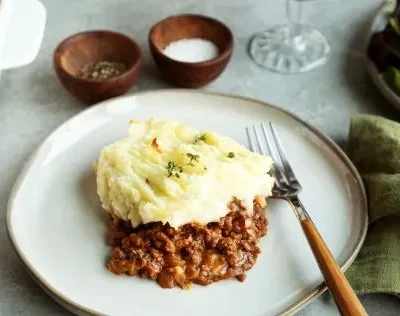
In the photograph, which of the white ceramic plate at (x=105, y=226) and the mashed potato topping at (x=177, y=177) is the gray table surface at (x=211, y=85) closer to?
the white ceramic plate at (x=105, y=226)

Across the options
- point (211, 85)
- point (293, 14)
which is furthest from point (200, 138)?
point (293, 14)

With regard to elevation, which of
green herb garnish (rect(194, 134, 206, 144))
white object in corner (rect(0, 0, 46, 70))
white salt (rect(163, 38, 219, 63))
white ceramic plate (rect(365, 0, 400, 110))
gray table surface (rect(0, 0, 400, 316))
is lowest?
gray table surface (rect(0, 0, 400, 316))

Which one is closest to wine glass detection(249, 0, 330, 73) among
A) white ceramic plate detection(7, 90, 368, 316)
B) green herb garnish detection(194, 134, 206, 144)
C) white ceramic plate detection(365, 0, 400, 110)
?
white ceramic plate detection(365, 0, 400, 110)

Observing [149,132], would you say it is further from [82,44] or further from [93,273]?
[82,44]

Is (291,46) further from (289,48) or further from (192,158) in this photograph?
(192,158)

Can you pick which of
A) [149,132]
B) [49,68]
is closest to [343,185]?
[149,132]

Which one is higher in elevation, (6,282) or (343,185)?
(343,185)

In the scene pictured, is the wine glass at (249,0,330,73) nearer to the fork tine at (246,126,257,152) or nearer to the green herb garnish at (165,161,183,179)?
the fork tine at (246,126,257,152)
